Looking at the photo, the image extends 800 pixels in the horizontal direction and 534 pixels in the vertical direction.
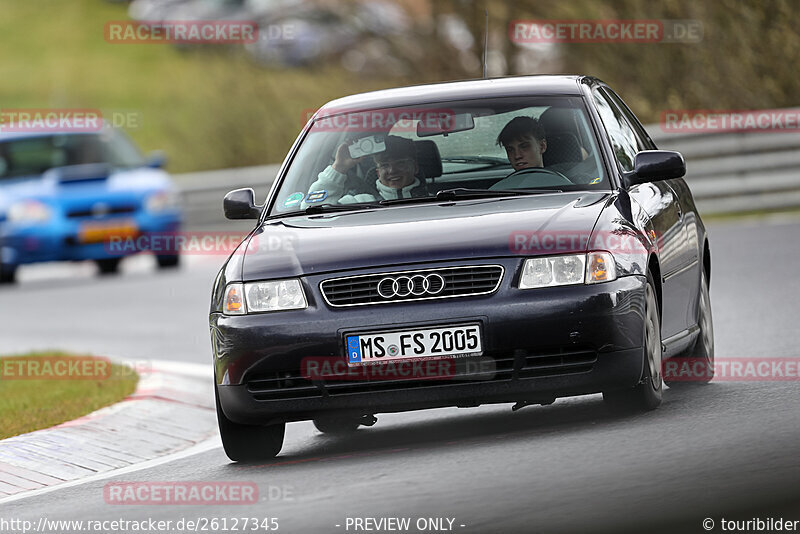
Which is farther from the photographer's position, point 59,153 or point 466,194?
point 59,153

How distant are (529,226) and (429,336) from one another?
0.69m

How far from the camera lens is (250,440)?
842 centimetres

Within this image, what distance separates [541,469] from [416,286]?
3.47ft

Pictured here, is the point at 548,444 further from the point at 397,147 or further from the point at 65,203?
the point at 65,203

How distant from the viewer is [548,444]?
768 cm

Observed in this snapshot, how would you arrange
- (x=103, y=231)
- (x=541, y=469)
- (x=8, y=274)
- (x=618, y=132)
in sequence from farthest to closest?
(x=8, y=274) < (x=103, y=231) < (x=618, y=132) < (x=541, y=469)

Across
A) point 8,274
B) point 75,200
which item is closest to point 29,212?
point 75,200

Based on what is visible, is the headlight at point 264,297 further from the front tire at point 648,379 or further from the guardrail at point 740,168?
the guardrail at point 740,168

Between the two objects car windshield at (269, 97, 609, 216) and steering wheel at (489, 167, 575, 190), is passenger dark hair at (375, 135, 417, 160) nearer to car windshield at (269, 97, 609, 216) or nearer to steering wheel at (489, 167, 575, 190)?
car windshield at (269, 97, 609, 216)

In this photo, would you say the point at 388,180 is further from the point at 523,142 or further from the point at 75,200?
the point at 75,200

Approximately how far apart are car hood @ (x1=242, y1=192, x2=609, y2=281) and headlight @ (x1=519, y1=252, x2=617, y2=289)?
0.20ft

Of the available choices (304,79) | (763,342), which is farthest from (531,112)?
(304,79)

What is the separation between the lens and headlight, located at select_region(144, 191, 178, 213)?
23.1 m

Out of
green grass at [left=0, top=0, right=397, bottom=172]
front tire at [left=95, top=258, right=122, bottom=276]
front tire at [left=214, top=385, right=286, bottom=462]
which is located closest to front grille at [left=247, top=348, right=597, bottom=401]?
front tire at [left=214, top=385, right=286, bottom=462]
